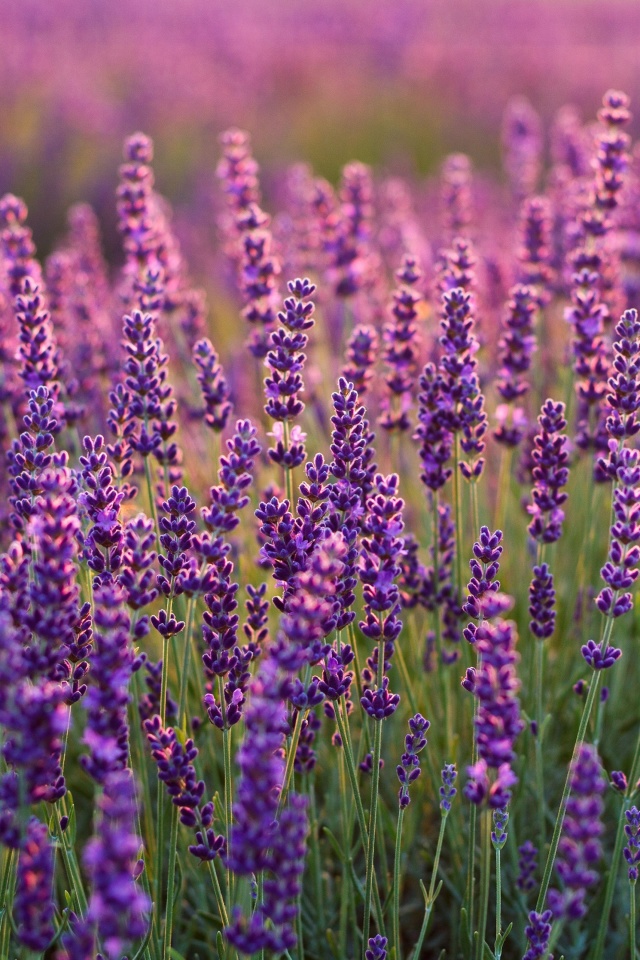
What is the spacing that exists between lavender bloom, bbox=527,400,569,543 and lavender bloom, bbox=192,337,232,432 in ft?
3.08

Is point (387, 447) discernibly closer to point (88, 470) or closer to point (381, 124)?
point (88, 470)

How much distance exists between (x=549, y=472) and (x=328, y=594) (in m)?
0.89

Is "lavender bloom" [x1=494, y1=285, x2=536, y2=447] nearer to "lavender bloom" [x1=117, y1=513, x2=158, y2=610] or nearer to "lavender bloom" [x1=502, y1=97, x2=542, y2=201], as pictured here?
"lavender bloom" [x1=117, y1=513, x2=158, y2=610]

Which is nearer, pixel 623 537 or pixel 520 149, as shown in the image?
pixel 623 537

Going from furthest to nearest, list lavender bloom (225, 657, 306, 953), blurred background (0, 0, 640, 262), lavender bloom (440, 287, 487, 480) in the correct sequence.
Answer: blurred background (0, 0, 640, 262)
lavender bloom (440, 287, 487, 480)
lavender bloom (225, 657, 306, 953)

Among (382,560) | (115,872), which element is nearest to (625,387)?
(382,560)

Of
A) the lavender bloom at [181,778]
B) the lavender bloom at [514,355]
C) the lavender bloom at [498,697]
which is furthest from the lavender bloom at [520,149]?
the lavender bloom at [498,697]

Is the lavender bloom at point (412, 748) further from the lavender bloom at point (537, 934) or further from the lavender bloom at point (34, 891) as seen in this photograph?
the lavender bloom at point (34, 891)

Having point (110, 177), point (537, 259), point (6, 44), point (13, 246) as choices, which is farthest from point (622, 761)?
point (6, 44)

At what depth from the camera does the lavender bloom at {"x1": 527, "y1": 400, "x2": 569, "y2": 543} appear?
241 cm

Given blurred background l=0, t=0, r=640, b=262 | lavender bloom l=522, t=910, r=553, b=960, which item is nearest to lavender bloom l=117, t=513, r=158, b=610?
lavender bloom l=522, t=910, r=553, b=960

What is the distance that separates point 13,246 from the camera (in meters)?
3.54

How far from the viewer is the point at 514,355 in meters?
3.25

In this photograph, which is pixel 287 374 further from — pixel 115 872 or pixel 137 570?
pixel 115 872
